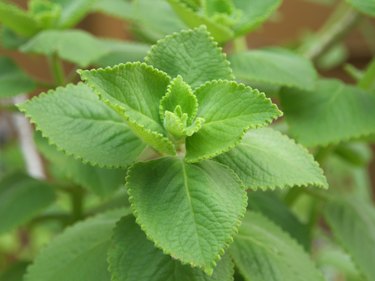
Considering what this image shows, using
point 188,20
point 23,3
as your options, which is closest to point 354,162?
point 188,20

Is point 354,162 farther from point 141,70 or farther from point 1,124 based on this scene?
point 1,124

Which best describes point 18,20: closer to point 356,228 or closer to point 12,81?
point 12,81

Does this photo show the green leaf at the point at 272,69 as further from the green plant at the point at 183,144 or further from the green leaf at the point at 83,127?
the green leaf at the point at 83,127

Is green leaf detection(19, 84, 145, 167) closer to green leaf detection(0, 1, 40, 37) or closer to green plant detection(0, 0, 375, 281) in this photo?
green plant detection(0, 0, 375, 281)

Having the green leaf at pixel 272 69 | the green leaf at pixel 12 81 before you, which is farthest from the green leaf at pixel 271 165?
the green leaf at pixel 12 81

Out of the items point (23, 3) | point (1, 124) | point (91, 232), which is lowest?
point (1, 124)

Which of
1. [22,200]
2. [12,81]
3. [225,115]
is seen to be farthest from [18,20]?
[225,115]
